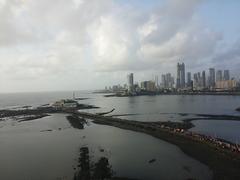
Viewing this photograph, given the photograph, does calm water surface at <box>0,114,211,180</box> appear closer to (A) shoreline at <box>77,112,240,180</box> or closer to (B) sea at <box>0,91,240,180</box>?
(B) sea at <box>0,91,240,180</box>

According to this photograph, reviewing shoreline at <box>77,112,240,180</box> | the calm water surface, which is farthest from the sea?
shoreline at <box>77,112,240,180</box>

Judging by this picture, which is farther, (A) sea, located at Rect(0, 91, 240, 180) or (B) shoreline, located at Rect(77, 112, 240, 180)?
(A) sea, located at Rect(0, 91, 240, 180)

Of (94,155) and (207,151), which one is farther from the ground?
(207,151)

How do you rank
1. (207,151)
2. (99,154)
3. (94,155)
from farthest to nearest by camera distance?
1. (99,154)
2. (207,151)
3. (94,155)

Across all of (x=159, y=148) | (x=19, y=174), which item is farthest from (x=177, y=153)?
(x=19, y=174)

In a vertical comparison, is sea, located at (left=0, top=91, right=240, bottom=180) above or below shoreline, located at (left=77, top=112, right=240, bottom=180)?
below

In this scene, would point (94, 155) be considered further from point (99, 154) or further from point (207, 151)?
point (207, 151)

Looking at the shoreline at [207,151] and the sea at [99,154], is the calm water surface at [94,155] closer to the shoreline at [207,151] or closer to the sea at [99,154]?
the sea at [99,154]

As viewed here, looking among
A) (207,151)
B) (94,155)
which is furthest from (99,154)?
(207,151)

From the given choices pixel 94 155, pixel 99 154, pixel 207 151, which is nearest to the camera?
pixel 94 155

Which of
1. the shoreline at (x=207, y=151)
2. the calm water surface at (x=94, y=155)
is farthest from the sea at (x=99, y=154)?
the shoreline at (x=207, y=151)

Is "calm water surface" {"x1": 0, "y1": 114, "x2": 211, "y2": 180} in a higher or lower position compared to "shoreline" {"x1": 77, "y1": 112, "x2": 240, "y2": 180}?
lower

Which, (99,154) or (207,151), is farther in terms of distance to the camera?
(99,154)
